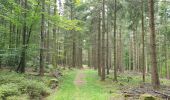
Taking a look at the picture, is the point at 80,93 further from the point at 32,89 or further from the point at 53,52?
the point at 53,52

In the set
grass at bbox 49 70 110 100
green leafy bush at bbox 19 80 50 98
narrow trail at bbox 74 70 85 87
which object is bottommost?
narrow trail at bbox 74 70 85 87

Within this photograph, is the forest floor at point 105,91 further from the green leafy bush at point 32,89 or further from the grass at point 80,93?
the green leafy bush at point 32,89

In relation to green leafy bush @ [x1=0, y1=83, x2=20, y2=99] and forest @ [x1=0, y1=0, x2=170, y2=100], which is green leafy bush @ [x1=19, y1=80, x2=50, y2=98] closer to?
forest @ [x1=0, y1=0, x2=170, y2=100]

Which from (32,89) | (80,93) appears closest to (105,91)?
(80,93)

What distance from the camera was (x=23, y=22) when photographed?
20.0 meters

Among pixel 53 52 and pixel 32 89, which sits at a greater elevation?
pixel 53 52

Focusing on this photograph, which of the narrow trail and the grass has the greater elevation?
the grass

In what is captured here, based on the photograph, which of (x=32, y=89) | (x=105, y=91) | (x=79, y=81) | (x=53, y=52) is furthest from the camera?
(x=53, y=52)

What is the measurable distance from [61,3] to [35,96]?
2641 centimetres

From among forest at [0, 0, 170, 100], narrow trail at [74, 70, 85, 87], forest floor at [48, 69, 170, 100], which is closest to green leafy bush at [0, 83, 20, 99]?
forest at [0, 0, 170, 100]

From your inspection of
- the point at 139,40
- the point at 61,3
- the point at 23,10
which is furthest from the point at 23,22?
the point at 139,40

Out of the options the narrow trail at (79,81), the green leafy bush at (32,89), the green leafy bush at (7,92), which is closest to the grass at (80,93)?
the green leafy bush at (32,89)

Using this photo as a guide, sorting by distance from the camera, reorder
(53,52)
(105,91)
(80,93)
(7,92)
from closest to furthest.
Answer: (7,92) → (80,93) → (105,91) → (53,52)

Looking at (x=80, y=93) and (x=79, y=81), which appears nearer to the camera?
(x=80, y=93)
